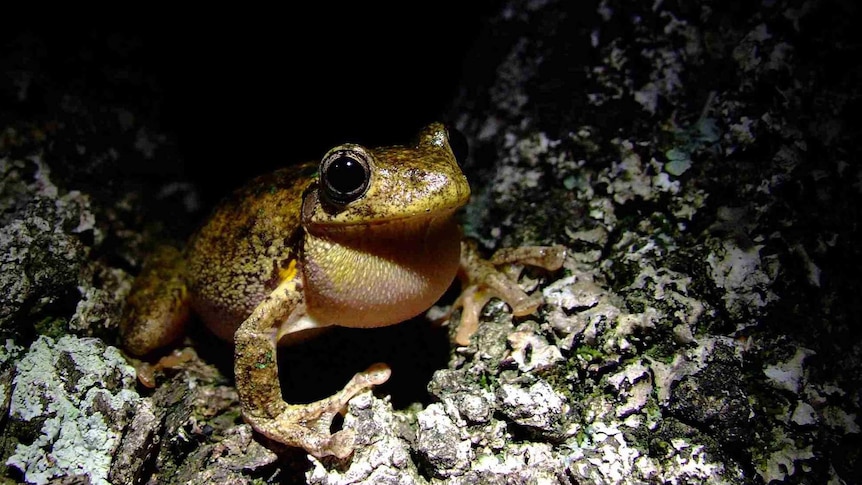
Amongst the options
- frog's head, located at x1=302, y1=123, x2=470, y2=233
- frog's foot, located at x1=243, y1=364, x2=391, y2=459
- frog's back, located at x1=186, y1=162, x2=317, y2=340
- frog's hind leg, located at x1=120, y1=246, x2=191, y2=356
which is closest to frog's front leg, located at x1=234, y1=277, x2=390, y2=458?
frog's foot, located at x1=243, y1=364, x2=391, y2=459

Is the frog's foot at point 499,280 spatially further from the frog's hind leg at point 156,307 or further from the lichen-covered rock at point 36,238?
the lichen-covered rock at point 36,238

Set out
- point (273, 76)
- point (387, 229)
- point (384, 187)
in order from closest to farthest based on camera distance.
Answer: point (384, 187) → point (387, 229) → point (273, 76)

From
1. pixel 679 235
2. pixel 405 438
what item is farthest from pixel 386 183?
pixel 679 235

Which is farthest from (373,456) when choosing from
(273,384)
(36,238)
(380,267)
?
(36,238)

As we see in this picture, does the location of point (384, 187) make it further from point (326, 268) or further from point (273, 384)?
point (273, 384)

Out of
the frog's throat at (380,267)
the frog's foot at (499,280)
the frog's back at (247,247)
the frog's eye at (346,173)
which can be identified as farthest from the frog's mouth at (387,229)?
the frog's foot at (499,280)
